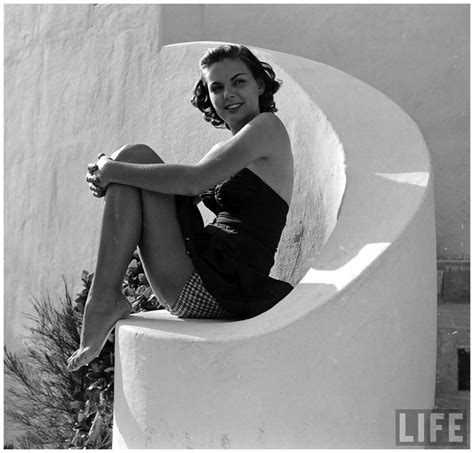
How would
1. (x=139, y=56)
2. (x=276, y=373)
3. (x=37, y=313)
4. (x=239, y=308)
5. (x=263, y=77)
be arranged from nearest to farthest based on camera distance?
(x=276, y=373)
(x=239, y=308)
(x=263, y=77)
(x=139, y=56)
(x=37, y=313)

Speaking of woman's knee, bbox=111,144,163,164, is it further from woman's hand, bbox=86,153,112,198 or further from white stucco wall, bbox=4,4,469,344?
white stucco wall, bbox=4,4,469,344

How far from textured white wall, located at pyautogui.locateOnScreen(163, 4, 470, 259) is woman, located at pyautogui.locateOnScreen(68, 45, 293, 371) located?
1543 millimetres

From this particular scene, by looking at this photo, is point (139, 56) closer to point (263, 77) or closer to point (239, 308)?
point (263, 77)

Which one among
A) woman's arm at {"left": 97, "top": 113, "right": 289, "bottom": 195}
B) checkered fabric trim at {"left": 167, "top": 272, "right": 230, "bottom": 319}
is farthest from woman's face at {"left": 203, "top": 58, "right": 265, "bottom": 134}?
checkered fabric trim at {"left": 167, "top": 272, "right": 230, "bottom": 319}

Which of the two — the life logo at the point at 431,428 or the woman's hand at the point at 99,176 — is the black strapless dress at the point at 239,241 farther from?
the life logo at the point at 431,428

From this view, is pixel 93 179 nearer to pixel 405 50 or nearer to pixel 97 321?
pixel 97 321

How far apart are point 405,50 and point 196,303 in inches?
89.4

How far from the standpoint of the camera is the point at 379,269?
2.87 m

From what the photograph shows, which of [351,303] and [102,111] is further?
[102,111]

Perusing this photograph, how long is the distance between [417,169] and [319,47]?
189 centimetres

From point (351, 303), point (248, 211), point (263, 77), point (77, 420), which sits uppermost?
point (263, 77)

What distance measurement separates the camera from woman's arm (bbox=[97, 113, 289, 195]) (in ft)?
10.0

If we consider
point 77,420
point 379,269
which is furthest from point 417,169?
point 77,420

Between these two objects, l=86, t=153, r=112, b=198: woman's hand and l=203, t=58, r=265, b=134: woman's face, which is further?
l=203, t=58, r=265, b=134: woman's face
